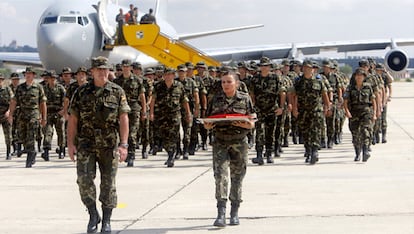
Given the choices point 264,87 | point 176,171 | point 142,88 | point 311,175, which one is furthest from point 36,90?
point 311,175

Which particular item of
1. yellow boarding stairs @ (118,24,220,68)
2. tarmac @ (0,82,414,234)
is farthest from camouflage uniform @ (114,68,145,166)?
yellow boarding stairs @ (118,24,220,68)

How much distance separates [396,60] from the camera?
3566cm

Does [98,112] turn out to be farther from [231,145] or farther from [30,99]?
[30,99]

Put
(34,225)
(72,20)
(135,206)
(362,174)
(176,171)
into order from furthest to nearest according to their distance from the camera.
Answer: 1. (72,20)
2. (176,171)
3. (362,174)
4. (135,206)
5. (34,225)

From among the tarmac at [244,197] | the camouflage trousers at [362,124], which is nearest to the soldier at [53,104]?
the tarmac at [244,197]

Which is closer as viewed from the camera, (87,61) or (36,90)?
(36,90)

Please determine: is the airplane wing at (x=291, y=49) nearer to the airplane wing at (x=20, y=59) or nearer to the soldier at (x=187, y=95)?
the airplane wing at (x=20, y=59)

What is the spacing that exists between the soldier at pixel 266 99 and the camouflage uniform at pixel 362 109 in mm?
1142

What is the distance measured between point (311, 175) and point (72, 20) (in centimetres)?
1500

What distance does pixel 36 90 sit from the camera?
14.1 meters

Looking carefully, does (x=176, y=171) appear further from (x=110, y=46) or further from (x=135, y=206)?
(x=110, y=46)

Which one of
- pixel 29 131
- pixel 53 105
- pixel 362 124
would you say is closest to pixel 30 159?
pixel 29 131

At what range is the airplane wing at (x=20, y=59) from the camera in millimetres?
34000

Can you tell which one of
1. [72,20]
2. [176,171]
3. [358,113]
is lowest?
[176,171]
